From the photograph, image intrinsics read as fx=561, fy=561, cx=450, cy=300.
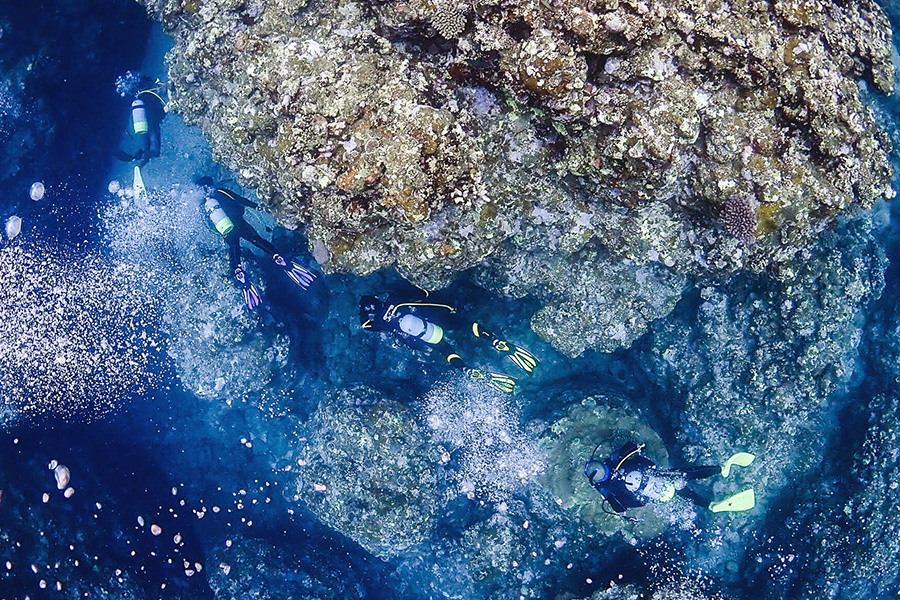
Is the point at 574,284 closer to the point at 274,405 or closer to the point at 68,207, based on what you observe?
the point at 274,405

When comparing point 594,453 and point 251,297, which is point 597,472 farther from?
point 251,297

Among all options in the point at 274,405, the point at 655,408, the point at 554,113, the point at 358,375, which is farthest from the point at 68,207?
the point at 655,408

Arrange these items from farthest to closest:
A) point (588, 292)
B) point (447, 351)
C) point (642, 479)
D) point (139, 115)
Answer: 1. point (139, 115)
2. point (447, 351)
3. point (642, 479)
4. point (588, 292)

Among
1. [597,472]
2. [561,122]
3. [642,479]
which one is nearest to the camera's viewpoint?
[561,122]

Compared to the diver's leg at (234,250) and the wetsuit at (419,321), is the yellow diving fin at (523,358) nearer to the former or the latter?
the wetsuit at (419,321)

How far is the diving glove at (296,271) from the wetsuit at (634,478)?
3.66 metres

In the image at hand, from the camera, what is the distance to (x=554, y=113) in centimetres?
331

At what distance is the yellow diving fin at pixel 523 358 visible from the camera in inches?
229

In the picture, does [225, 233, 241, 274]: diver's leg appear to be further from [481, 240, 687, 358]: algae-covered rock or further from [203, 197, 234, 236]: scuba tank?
[481, 240, 687, 358]: algae-covered rock

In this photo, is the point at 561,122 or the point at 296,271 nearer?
the point at 561,122

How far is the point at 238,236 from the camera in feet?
20.6

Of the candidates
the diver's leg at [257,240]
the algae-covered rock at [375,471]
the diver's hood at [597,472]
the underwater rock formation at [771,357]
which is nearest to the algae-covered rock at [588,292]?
the underwater rock formation at [771,357]

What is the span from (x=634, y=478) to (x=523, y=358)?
1553 millimetres

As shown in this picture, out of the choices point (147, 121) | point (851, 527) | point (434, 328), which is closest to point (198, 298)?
point (147, 121)
